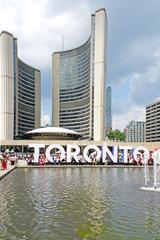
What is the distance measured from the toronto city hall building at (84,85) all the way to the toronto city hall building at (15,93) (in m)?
14.7

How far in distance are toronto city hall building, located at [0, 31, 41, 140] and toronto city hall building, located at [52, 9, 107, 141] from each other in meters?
14.7

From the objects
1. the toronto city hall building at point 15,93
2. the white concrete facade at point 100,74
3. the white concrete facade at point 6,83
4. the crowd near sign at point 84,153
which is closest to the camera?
the crowd near sign at point 84,153

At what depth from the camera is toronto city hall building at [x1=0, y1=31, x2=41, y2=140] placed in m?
135

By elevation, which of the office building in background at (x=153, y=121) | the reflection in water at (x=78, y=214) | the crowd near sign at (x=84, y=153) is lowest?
the reflection in water at (x=78, y=214)

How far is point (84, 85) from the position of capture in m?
149

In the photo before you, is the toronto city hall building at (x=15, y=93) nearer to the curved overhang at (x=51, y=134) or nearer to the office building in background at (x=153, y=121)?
the curved overhang at (x=51, y=134)

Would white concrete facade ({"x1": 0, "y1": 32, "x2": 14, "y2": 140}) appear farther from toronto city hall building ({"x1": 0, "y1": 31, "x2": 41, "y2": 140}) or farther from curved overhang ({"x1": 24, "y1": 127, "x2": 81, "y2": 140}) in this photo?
curved overhang ({"x1": 24, "y1": 127, "x2": 81, "y2": 140})

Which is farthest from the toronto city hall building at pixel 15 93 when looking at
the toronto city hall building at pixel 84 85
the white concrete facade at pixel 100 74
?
the white concrete facade at pixel 100 74

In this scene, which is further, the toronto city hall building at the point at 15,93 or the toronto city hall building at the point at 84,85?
the toronto city hall building at the point at 15,93

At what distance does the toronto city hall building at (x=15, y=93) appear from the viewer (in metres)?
135

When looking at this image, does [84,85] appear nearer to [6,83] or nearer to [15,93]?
[15,93]

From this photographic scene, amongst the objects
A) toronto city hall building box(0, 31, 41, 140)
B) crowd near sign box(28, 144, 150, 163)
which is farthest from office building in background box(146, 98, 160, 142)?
crowd near sign box(28, 144, 150, 163)

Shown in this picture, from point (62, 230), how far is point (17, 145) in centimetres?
9012

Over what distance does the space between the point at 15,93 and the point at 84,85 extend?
29.3m
